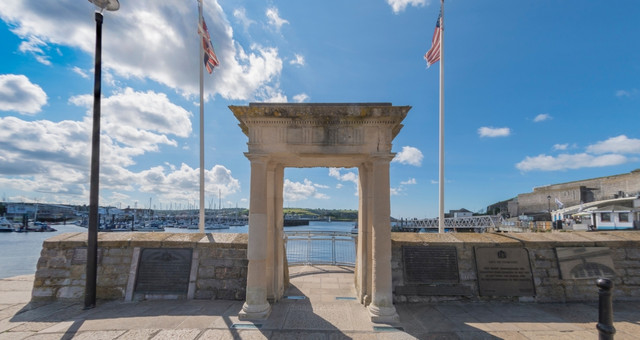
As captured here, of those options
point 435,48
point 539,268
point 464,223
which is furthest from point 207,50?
point 464,223

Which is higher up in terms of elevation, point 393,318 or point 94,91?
point 94,91

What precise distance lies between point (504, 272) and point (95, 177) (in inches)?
391

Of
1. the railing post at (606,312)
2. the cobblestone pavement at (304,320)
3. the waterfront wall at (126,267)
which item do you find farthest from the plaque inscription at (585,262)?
the waterfront wall at (126,267)

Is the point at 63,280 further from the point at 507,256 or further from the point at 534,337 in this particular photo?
the point at 507,256

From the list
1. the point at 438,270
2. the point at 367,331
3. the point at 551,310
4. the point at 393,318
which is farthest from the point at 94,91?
the point at 551,310

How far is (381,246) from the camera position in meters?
5.39

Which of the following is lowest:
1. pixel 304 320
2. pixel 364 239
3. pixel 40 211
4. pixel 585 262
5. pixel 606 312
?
pixel 40 211

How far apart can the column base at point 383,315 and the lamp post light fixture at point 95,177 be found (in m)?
6.04

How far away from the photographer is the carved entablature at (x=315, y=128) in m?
5.55

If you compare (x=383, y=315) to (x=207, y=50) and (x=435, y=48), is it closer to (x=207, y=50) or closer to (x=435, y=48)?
(x=435, y=48)

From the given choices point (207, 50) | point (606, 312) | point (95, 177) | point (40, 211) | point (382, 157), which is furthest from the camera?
point (40, 211)

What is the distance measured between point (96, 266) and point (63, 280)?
4.01 ft

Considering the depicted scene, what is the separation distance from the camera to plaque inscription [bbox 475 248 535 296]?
20.5 ft

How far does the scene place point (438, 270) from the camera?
641cm
